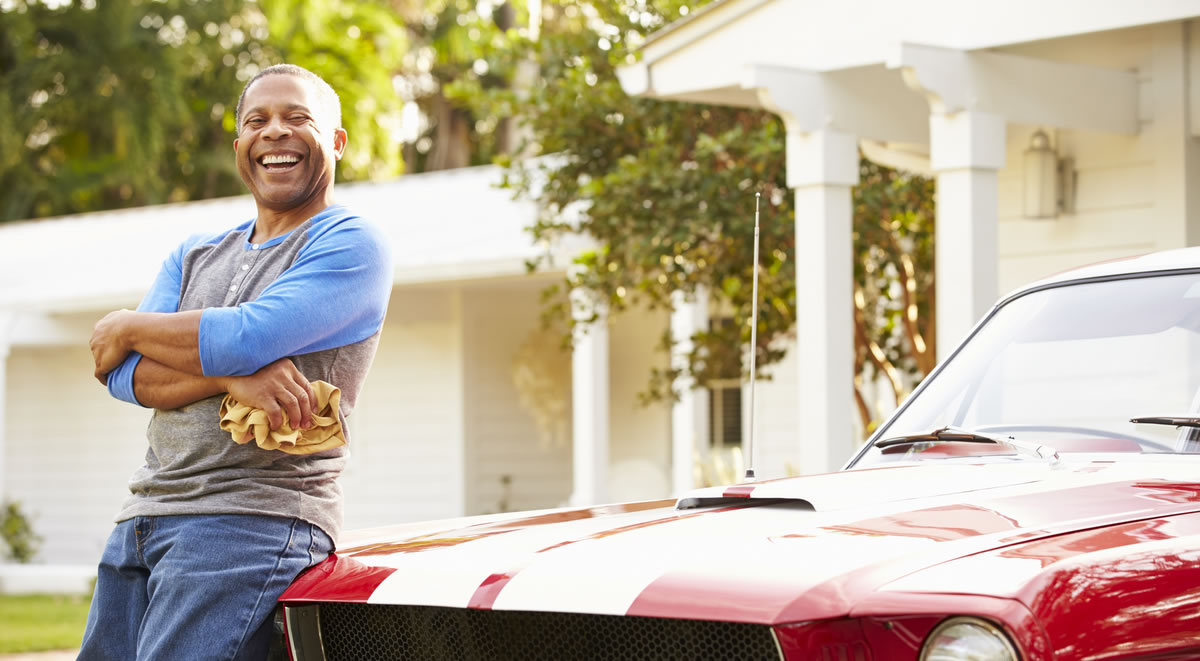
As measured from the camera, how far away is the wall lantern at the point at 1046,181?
28.0ft

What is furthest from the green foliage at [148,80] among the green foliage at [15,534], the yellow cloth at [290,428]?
the yellow cloth at [290,428]

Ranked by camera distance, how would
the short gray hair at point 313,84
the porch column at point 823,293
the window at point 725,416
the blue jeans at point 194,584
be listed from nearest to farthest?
the blue jeans at point 194,584 < the short gray hair at point 313,84 < the porch column at point 823,293 < the window at point 725,416

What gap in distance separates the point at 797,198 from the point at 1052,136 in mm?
2090

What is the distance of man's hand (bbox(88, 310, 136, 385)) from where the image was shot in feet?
9.99

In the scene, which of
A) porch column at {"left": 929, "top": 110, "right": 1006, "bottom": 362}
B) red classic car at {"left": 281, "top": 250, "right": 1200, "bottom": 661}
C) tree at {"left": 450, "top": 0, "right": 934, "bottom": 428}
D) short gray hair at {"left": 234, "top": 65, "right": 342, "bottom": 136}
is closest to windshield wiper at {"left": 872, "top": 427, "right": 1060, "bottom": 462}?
red classic car at {"left": 281, "top": 250, "right": 1200, "bottom": 661}

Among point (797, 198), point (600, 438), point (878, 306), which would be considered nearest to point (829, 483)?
point (797, 198)

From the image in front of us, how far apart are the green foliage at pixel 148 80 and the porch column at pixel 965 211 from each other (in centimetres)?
2087

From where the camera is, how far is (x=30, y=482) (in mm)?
18578

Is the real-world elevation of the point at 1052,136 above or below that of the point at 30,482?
above

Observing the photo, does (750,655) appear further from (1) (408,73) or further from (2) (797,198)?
(1) (408,73)

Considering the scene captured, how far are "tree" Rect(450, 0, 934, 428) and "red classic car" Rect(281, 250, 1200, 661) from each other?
5084mm

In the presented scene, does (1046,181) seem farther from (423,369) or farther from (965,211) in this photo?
(423,369)

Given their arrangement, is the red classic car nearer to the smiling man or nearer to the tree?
the smiling man

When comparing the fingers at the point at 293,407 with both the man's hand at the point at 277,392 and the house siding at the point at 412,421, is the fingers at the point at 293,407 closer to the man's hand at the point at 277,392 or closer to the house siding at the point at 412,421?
the man's hand at the point at 277,392
